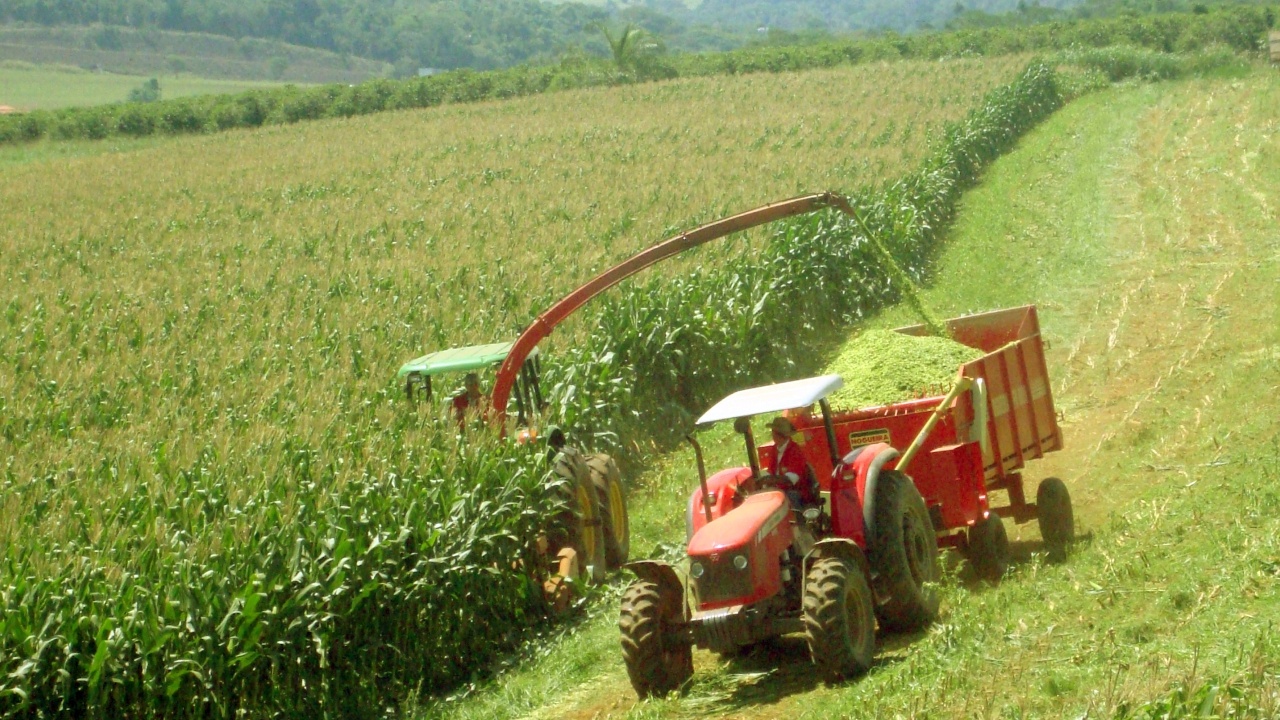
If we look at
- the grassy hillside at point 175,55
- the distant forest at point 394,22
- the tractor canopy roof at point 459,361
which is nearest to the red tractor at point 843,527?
the tractor canopy roof at point 459,361

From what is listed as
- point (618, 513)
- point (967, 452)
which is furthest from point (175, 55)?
point (967, 452)

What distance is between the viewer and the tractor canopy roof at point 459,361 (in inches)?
380

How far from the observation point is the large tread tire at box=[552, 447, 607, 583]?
30.5 feet

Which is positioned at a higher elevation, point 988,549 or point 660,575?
point 660,575

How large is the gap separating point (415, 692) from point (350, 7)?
129 meters

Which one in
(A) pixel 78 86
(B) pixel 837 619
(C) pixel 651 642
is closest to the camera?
(B) pixel 837 619

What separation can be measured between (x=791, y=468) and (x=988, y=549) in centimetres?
173

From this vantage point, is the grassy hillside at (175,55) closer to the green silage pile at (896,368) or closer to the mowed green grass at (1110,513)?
the mowed green grass at (1110,513)

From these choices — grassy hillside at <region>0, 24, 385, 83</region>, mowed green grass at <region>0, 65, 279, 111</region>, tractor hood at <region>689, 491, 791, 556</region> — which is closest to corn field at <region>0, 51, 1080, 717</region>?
tractor hood at <region>689, 491, 791, 556</region>

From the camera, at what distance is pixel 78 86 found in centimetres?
8531

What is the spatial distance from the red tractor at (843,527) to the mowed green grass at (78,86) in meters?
68.1

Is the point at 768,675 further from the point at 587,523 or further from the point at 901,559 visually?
the point at 587,523

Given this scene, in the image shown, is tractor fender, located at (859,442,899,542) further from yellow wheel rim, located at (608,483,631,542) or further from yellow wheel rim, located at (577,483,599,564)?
yellow wheel rim, located at (608,483,631,542)

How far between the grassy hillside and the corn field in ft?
246
